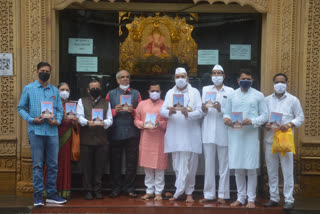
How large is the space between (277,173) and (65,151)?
3164mm

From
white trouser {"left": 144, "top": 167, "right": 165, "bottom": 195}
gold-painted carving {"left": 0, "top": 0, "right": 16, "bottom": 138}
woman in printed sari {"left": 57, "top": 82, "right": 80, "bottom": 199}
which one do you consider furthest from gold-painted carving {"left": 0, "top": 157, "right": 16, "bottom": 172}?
white trouser {"left": 144, "top": 167, "right": 165, "bottom": 195}

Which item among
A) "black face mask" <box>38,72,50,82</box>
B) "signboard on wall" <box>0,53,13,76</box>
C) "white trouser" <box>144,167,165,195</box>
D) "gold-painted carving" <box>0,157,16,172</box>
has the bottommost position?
"white trouser" <box>144,167,165,195</box>

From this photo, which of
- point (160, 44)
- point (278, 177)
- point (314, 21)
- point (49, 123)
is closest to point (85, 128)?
point (49, 123)

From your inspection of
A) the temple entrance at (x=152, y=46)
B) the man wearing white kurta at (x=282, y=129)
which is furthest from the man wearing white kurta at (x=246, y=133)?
the temple entrance at (x=152, y=46)

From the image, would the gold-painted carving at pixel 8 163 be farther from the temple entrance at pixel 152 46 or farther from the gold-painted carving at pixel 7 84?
the temple entrance at pixel 152 46

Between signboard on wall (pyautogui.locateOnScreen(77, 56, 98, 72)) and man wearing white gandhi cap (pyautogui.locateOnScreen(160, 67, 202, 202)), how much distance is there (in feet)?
5.40

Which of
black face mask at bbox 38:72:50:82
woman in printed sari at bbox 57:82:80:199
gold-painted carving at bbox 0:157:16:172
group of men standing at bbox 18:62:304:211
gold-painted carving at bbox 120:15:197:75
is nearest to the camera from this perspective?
black face mask at bbox 38:72:50:82

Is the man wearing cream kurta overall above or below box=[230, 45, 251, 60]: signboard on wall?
below

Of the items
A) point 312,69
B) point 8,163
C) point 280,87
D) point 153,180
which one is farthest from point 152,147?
point 312,69

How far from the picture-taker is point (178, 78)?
714 cm

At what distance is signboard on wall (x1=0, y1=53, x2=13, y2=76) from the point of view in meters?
7.52

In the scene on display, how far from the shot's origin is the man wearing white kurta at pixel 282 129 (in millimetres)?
6730

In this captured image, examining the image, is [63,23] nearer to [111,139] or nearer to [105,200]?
[111,139]

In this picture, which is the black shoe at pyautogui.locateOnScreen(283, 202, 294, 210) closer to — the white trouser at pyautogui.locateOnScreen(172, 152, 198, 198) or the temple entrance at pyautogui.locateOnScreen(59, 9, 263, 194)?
the white trouser at pyautogui.locateOnScreen(172, 152, 198, 198)
